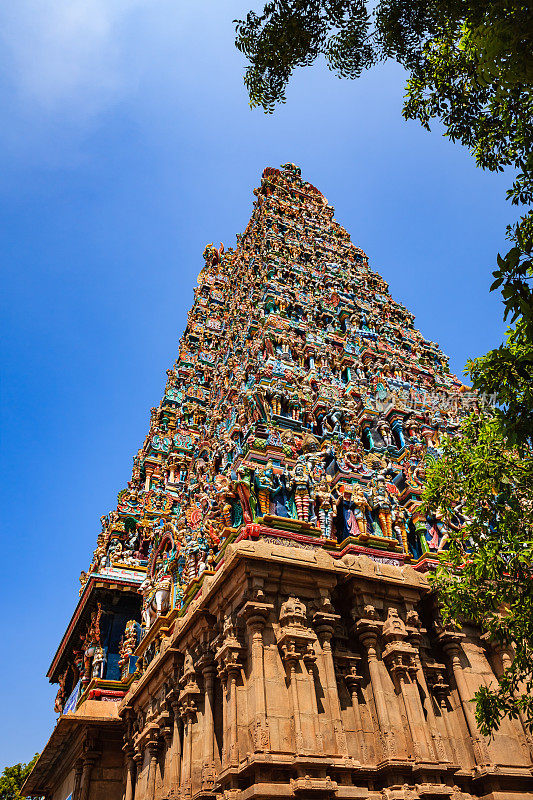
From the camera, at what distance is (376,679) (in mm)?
9578

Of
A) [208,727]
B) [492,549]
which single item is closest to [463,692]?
[492,549]

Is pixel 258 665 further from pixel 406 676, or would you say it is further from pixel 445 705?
pixel 445 705

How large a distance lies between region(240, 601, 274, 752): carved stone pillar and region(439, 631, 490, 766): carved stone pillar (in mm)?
3486

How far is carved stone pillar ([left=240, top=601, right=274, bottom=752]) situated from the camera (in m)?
8.06

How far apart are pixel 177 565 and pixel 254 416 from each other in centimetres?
398

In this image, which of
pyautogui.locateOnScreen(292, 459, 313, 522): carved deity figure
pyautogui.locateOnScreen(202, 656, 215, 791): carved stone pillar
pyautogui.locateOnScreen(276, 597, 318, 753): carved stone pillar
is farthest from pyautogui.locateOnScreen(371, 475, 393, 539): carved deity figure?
pyautogui.locateOnScreen(202, 656, 215, 791): carved stone pillar

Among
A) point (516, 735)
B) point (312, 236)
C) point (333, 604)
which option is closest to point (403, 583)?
point (333, 604)

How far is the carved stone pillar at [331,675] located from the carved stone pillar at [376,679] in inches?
23.8

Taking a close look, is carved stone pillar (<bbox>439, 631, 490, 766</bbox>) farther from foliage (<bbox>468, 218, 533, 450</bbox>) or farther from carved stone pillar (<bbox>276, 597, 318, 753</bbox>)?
foliage (<bbox>468, 218, 533, 450</bbox>)

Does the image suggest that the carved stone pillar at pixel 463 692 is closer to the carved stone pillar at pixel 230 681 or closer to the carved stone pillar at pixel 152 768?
the carved stone pillar at pixel 230 681

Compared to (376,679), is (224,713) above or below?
below

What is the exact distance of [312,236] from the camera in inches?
1126

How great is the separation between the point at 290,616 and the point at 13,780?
31255 millimetres

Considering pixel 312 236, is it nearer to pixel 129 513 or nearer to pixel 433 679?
pixel 129 513
